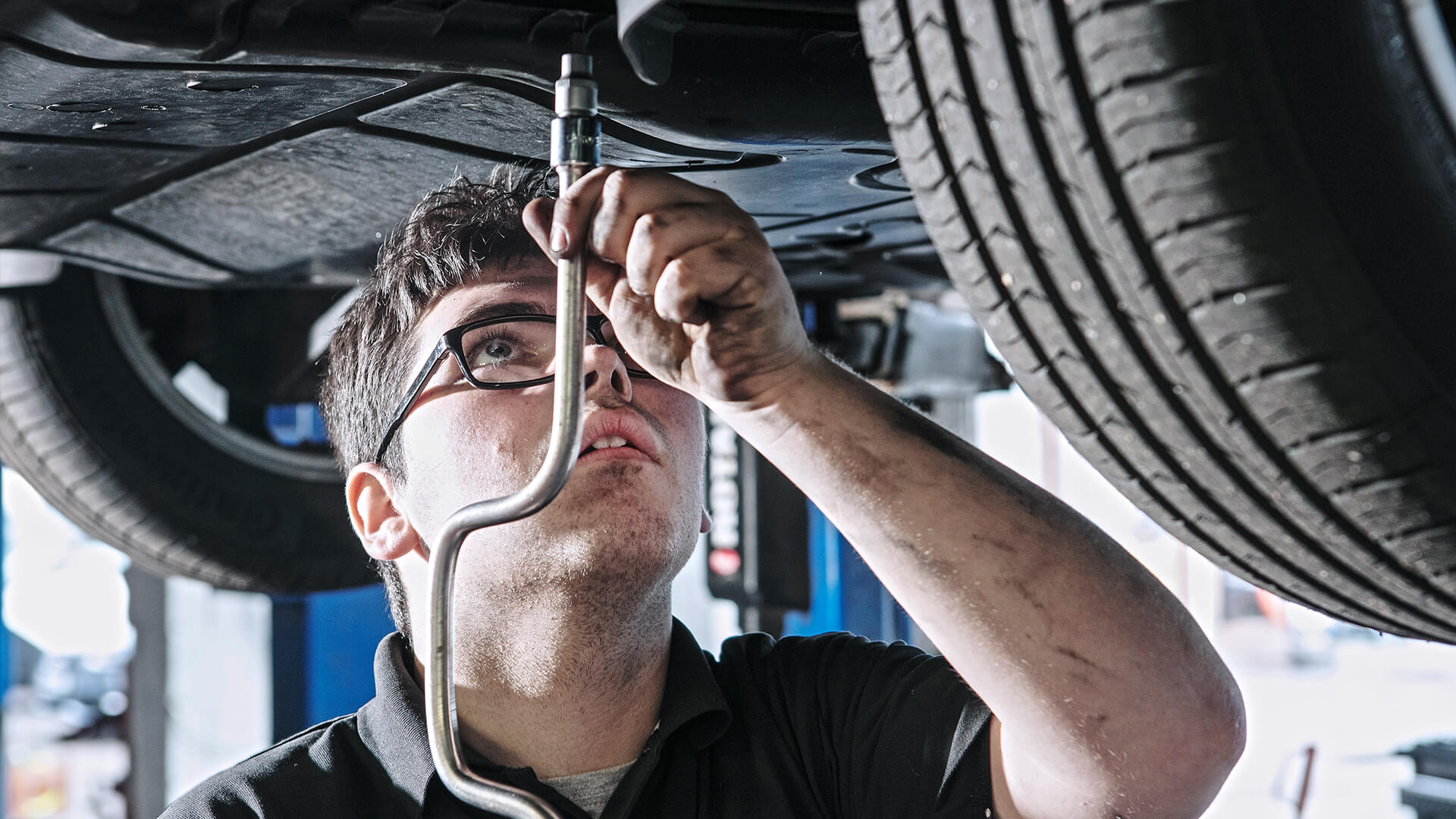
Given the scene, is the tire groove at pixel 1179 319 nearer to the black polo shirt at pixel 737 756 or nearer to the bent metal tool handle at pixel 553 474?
the bent metal tool handle at pixel 553 474

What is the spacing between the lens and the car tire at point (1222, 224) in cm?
41

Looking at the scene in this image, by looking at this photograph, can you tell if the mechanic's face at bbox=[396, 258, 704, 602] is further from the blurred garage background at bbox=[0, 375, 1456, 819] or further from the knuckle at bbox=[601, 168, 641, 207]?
the blurred garage background at bbox=[0, 375, 1456, 819]

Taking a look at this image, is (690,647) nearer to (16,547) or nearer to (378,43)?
(378,43)

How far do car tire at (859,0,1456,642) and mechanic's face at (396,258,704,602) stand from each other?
1.47 ft

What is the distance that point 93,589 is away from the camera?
10.4 ft

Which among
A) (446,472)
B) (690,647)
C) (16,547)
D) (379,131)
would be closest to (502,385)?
(446,472)

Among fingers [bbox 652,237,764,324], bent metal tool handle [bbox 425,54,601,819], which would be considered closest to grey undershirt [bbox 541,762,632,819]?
bent metal tool handle [bbox 425,54,601,819]

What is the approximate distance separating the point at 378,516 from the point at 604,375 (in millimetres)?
367

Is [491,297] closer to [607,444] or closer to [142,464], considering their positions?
[607,444]

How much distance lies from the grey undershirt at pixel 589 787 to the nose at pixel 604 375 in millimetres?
352

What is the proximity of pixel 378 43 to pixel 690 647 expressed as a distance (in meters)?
0.66

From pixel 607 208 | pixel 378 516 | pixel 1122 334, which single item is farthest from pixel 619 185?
pixel 378 516

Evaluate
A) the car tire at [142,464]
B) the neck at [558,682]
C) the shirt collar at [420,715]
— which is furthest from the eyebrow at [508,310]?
the car tire at [142,464]

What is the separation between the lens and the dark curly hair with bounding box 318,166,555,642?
105 cm
